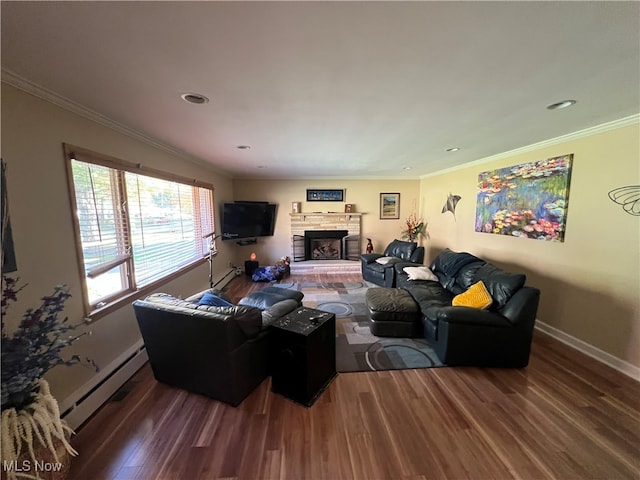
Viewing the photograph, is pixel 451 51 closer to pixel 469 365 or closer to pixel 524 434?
pixel 524 434

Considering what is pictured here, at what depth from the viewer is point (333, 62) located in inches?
54.7

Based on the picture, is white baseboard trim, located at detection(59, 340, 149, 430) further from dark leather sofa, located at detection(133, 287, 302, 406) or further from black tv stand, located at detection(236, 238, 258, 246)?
black tv stand, located at detection(236, 238, 258, 246)

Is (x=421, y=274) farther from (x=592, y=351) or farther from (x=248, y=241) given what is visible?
(x=248, y=241)

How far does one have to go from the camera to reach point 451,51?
1.29 meters

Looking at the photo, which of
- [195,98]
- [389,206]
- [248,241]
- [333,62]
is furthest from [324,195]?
[333,62]

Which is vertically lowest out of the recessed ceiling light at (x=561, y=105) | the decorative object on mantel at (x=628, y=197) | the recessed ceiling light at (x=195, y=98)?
the decorative object on mantel at (x=628, y=197)

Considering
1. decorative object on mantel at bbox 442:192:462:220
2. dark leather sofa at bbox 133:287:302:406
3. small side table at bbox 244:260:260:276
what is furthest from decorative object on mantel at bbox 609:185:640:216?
small side table at bbox 244:260:260:276

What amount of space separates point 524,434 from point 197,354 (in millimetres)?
2421

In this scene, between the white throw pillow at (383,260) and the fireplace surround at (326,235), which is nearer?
the white throw pillow at (383,260)

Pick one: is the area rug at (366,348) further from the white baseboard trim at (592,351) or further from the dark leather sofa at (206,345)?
the white baseboard trim at (592,351)

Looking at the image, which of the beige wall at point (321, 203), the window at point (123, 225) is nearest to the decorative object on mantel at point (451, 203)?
the beige wall at point (321, 203)

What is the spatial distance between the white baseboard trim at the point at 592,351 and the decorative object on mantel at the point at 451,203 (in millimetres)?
2403

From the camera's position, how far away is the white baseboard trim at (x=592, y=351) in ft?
7.53

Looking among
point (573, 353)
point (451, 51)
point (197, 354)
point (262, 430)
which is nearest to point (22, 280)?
point (197, 354)
